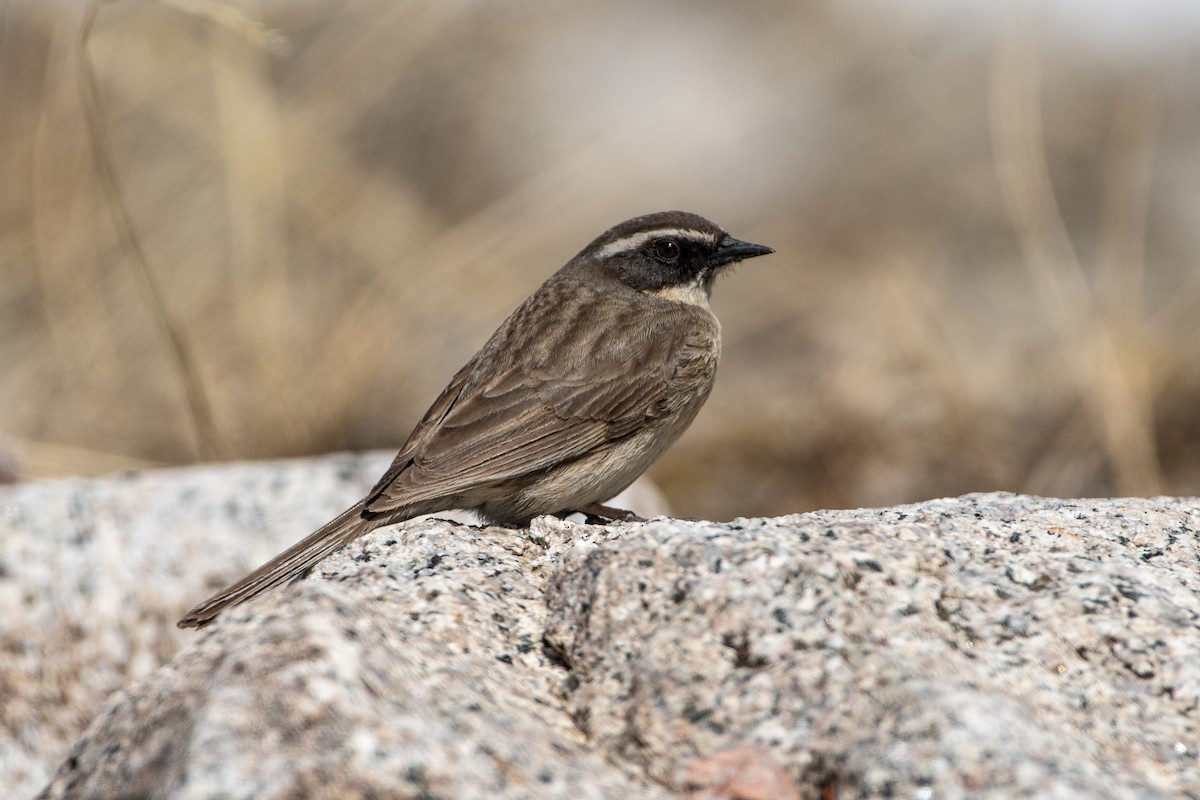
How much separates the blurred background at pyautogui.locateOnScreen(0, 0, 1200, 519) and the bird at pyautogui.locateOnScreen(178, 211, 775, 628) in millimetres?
1955

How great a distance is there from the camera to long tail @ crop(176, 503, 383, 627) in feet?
16.1

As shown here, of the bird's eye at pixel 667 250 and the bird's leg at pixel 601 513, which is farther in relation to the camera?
the bird's eye at pixel 667 250

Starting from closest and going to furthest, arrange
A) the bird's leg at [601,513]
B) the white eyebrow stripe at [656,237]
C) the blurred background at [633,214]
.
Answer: the bird's leg at [601,513] → the white eyebrow stripe at [656,237] → the blurred background at [633,214]

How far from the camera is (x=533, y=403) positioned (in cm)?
604

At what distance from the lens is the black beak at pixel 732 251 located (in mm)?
6965

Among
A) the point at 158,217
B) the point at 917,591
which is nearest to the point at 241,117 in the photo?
the point at 158,217

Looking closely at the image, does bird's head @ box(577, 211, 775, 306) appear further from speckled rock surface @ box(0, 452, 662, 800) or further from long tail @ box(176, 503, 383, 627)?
long tail @ box(176, 503, 383, 627)

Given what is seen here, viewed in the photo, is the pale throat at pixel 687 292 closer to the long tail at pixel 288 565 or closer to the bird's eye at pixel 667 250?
the bird's eye at pixel 667 250

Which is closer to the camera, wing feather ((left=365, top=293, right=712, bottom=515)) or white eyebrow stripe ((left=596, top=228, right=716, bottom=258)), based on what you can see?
wing feather ((left=365, top=293, right=712, bottom=515))

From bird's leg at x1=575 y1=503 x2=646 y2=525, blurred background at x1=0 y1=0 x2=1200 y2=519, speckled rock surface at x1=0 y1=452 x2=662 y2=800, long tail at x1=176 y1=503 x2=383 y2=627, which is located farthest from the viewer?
blurred background at x1=0 y1=0 x2=1200 y2=519

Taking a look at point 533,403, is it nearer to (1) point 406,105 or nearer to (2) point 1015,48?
(2) point 1015,48

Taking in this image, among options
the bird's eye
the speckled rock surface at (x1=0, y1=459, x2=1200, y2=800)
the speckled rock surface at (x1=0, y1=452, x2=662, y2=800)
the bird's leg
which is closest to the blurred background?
the speckled rock surface at (x1=0, y1=452, x2=662, y2=800)

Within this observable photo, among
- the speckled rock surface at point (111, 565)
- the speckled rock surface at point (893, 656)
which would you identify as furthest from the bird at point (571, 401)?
the speckled rock surface at point (111, 565)

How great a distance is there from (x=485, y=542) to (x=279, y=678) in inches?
70.3
